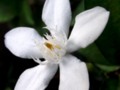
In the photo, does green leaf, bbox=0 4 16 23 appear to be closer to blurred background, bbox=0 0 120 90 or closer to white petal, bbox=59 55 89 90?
blurred background, bbox=0 0 120 90

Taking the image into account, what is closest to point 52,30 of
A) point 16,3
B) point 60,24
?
point 60,24

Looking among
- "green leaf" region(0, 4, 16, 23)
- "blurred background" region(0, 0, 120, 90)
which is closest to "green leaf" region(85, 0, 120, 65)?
"blurred background" region(0, 0, 120, 90)

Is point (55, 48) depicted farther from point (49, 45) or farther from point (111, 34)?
point (111, 34)

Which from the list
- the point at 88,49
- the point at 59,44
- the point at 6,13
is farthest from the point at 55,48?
the point at 6,13

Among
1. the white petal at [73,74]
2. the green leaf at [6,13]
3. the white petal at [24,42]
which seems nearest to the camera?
the white petal at [73,74]

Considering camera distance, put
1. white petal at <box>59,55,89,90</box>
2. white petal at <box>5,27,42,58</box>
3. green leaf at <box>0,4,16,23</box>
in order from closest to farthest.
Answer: white petal at <box>59,55,89,90</box>
white petal at <box>5,27,42,58</box>
green leaf at <box>0,4,16,23</box>

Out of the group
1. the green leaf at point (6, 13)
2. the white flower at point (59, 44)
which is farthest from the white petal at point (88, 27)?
the green leaf at point (6, 13)

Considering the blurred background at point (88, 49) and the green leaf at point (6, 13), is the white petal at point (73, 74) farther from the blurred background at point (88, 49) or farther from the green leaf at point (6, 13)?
the green leaf at point (6, 13)

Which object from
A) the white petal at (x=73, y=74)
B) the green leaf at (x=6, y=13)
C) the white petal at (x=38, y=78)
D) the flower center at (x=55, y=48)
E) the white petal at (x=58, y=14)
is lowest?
the green leaf at (x=6, y=13)
